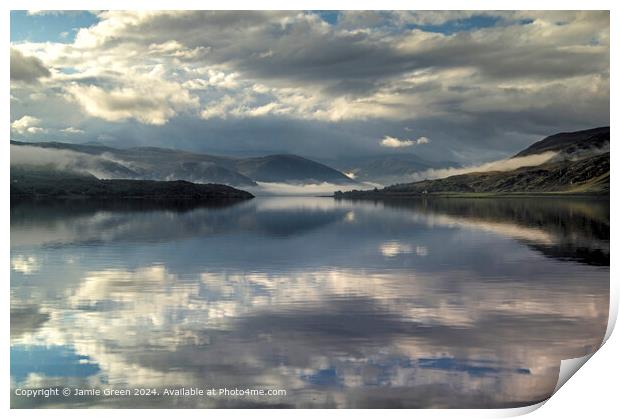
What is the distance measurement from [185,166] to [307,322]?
1149 inches

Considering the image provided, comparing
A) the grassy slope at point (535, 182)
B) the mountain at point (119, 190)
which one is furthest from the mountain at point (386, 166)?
the grassy slope at point (535, 182)

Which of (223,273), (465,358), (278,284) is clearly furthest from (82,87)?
(465,358)

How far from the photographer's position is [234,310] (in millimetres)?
24625

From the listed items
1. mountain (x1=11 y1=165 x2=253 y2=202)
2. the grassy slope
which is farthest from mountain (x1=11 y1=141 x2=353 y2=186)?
the grassy slope

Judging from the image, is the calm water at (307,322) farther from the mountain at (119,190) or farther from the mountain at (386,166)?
the mountain at (119,190)

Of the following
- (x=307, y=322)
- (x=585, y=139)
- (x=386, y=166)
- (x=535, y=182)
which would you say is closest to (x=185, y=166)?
(x=386, y=166)

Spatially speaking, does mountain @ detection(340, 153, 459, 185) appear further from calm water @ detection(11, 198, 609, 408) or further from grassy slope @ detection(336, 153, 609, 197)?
grassy slope @ detection(336, 153, 609, 197)

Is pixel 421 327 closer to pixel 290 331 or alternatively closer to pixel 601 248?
pixel 290 331

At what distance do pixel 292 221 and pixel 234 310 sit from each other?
1653 inches

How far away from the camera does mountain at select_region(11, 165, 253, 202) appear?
98.7 m

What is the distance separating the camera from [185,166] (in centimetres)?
4953

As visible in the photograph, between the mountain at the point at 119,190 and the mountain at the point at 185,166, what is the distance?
34.8 m

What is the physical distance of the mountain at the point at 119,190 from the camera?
9869 centimetres

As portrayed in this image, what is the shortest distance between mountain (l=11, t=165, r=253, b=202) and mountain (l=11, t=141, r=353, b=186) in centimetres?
3483
